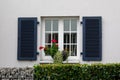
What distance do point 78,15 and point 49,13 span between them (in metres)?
0.87

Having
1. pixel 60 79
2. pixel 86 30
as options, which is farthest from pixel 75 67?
pixel 86 30

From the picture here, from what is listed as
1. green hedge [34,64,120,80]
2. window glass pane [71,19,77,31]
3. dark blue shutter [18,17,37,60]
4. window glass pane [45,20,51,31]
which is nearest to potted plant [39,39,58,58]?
dark blue shutter [18,17,37,60]

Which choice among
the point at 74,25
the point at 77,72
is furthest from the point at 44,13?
the point at 77,72

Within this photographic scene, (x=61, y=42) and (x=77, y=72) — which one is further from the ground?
(x=61, y=42)

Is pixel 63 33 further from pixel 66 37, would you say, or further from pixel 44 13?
pixel 44 13

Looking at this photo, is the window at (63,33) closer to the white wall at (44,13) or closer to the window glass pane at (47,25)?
the window glass pane at (47,25)

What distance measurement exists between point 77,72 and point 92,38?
337 centimetres

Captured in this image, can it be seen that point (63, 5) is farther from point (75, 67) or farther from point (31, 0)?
point (75, 67)

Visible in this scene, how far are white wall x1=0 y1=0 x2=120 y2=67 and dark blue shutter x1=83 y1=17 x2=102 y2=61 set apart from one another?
0.15m

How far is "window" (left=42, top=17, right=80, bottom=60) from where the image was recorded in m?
13.0

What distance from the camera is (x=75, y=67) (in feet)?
31.0

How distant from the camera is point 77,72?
9.48m

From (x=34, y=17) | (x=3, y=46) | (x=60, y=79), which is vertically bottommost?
(x=60, y=79)

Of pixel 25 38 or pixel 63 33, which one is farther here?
pixel 63 33
